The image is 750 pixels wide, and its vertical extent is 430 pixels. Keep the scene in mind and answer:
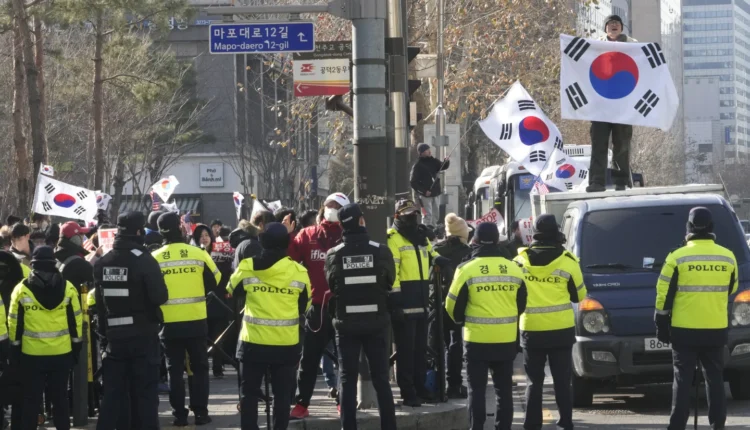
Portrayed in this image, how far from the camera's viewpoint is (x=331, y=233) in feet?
37.6

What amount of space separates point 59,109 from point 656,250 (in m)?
38.9

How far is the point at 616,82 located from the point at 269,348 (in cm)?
A: 699

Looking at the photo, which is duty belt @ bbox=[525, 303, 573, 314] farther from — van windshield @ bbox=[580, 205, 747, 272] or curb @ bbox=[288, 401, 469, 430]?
van windshield @ bbox=[580, 205, 747, 272]

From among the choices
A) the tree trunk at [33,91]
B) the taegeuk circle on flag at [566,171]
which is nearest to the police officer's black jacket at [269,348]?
the taegeuk circle on flag at [566,171]

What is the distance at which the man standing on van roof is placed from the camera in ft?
49.9

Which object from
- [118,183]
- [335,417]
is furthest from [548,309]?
[118,183]

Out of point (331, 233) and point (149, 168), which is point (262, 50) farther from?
point (149, 168)

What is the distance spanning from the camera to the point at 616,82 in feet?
49.8

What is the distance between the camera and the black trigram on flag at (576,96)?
15117 mm

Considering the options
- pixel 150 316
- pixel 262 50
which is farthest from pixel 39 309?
pixel 262 50

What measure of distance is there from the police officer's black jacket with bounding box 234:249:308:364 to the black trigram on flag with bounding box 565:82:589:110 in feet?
20.6

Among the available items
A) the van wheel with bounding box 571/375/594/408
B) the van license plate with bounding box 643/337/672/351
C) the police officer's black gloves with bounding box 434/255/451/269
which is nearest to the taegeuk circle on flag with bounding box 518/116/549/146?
the police officer's black gloves with bounding box 434/255/451/269

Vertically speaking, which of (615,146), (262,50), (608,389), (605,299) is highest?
(262,50)

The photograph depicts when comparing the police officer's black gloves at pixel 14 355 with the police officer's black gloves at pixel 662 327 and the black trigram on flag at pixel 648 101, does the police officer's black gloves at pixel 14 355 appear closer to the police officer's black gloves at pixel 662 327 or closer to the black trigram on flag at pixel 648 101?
the police officer's black gloves at pixel 662 327
